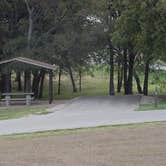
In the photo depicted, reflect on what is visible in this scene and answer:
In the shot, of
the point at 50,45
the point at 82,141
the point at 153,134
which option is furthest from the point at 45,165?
the point at 50,45

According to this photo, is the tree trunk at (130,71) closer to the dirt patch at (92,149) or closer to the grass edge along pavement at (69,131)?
the grass edge along pavement at (69,131)

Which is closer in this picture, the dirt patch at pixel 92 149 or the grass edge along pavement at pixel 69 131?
the dirt patch at pixel 92 149

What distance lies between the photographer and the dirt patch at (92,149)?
8891mm

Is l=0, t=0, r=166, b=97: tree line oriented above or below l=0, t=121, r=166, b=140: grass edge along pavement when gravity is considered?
above

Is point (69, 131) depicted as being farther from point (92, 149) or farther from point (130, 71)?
point (130, 71)

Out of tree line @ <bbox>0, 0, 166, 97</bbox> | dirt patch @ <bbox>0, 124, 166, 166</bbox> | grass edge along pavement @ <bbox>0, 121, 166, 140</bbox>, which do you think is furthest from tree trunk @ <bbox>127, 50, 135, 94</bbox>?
dirt patch @ <bbox>0, 124, 166, 166</bbox>

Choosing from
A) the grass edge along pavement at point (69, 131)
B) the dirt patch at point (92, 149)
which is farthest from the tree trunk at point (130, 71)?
the dirt patch at point (92, 149)

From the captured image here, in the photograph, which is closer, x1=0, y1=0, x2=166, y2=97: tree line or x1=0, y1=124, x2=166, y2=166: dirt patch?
x1=0, y1=124, x2=166, y2=166: dirt patch

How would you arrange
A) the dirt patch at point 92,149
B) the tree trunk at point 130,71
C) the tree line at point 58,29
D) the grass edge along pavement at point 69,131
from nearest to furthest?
the dirt patch at point 92,149 → the grass edge along pavement at point 69,131 → the tree line at point 58,29 → the tree trunk at point 130,71

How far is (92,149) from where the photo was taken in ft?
33.4

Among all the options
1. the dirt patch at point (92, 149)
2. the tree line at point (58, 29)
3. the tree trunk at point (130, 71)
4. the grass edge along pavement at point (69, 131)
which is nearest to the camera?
the dirt patch at point (92, 149)

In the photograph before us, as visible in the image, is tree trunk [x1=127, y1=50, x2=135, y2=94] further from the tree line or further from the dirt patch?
the dirt patch

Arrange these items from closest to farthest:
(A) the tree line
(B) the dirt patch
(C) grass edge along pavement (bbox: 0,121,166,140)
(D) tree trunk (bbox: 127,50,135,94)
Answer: (B) the dirt patch
(C) grass edge along pavement (bbox: 0,121,166,140)
(A) the tree line
(D) tree trunk (bbox: 127,50,135,94)

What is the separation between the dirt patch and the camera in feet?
29.2
